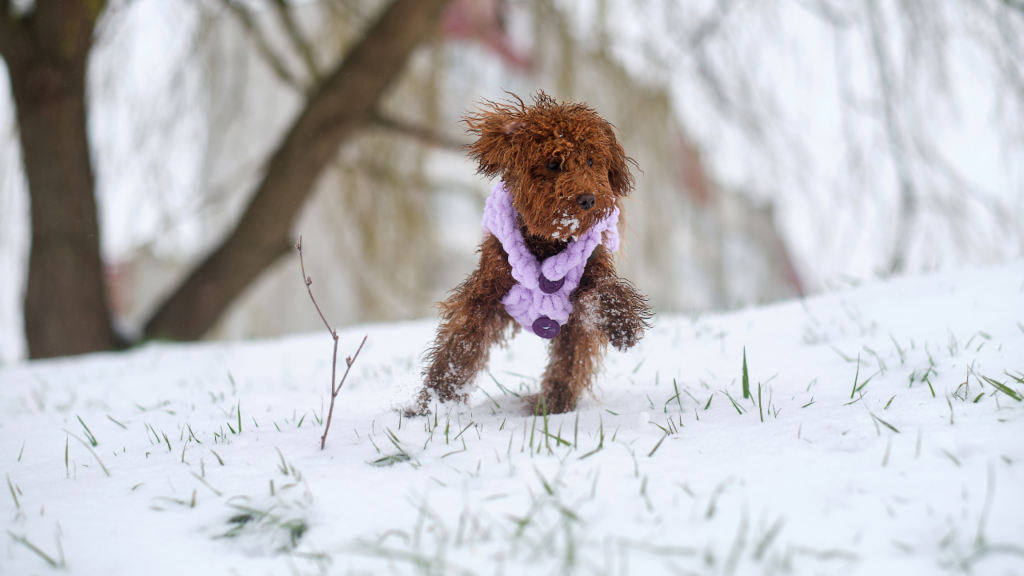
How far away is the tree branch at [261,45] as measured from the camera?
4332 mm

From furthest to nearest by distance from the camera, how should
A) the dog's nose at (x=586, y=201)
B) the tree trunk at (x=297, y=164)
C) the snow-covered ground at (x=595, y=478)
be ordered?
the tree trunk at (x=297, y=164) < the dog's nose at (x=586, y=201) < the snow-covered ground at (x=595, y=478)

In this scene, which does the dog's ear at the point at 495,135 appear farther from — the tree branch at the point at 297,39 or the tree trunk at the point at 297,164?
the tree branch at the point at 297,39

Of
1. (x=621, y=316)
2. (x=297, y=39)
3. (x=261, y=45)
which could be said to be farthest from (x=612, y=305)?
(x=261, y=45)

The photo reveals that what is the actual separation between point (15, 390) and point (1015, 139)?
16.5 ft

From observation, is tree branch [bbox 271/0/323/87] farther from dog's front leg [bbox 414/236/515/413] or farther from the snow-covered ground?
dog's front leg [bbox 414/236/515/413]

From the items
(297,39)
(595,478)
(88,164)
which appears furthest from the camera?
(297,39)

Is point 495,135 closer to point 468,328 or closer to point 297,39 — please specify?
point 468,328

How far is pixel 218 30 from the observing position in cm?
414

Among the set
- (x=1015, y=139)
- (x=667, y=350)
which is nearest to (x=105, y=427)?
(x=667, y=350)

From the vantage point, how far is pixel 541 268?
5.01 ft

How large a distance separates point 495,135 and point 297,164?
2929mm

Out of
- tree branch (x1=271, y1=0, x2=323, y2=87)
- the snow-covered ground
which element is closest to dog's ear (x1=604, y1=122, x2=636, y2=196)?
the snow-covered ground

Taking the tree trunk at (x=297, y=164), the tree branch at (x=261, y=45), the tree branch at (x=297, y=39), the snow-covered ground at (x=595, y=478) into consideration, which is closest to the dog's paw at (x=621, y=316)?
the snow-covered ground at (x=595, y=478)

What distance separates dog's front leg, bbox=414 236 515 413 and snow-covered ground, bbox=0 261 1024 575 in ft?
0.34
